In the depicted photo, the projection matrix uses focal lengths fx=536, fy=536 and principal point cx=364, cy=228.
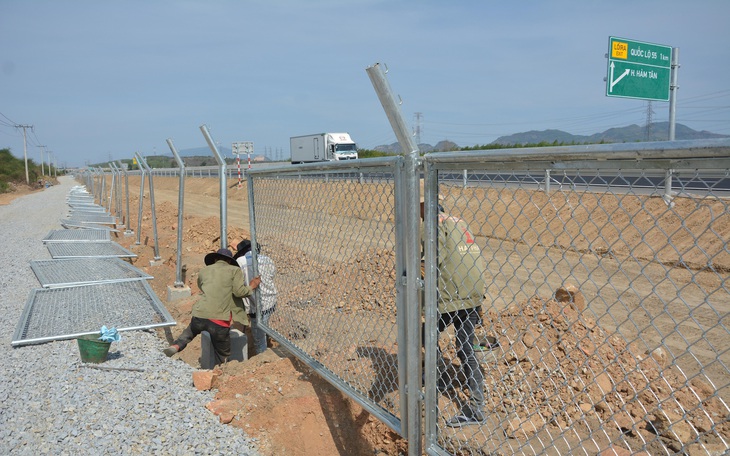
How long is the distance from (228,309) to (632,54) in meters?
12.1

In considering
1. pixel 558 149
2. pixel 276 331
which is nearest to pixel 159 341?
pixel 276 331

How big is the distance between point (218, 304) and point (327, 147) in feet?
108

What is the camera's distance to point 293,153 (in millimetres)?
43969

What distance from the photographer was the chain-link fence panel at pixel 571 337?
1756 millimetres

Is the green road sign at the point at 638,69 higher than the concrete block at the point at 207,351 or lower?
higher

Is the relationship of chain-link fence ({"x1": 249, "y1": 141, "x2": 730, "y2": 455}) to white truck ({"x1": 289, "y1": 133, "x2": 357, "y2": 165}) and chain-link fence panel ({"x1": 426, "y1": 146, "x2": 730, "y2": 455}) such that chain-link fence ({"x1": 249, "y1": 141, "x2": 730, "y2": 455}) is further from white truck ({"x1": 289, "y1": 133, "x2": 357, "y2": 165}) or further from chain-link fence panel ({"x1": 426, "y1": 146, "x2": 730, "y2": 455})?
white truck ({"x1": 289, "y1": 133, "x2": 357, "y2": 165})

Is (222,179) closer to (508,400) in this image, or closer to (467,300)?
(467,300)

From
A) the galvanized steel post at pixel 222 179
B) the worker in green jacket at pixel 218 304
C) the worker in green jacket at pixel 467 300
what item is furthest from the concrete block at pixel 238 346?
the worker in green jacket at pixel 467 300

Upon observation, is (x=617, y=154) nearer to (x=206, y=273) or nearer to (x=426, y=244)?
(x=426, y=244)

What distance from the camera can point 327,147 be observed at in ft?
124

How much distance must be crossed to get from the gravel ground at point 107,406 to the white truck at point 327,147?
3111 cm

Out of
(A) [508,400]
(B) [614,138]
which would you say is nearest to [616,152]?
(A) [508,400]

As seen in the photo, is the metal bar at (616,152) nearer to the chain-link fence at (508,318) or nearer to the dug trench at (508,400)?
the chain-link fence at (508,318)

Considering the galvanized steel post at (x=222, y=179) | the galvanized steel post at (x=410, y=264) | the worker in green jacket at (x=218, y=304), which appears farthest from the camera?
the galvanized steel post at (x=222, y=179)
